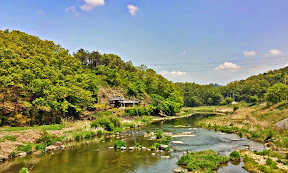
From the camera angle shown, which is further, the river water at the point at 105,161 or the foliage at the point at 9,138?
the foliage at the point at 9,138

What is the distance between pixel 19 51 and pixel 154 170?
50238 millimetres

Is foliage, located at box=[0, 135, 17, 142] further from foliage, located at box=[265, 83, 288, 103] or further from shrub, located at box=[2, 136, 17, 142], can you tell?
foliage, located at box=[265, 83, 288, 103]

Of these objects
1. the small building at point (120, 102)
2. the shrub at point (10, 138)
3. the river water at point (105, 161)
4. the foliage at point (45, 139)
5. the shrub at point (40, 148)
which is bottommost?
the river water at point (105, 161)

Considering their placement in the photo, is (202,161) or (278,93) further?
(278,93)

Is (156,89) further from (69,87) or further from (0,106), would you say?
(0,106)

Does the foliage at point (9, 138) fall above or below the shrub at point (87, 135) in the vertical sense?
above

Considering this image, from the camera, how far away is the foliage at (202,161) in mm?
18245

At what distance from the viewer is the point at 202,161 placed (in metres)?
19.4

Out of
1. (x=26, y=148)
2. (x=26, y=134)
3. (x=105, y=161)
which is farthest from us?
(x=26, y=134)

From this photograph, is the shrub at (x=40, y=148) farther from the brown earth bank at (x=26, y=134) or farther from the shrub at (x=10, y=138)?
Answer: the shrub at (x=10, y=138)

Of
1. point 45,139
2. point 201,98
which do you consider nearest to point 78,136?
point 45,139

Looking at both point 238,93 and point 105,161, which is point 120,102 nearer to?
point 105,161

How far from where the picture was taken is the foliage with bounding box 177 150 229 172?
59.9ft

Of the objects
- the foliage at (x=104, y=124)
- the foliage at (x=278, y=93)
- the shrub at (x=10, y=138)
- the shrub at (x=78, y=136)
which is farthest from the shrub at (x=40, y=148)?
the foliage at (x=278, y=93)
